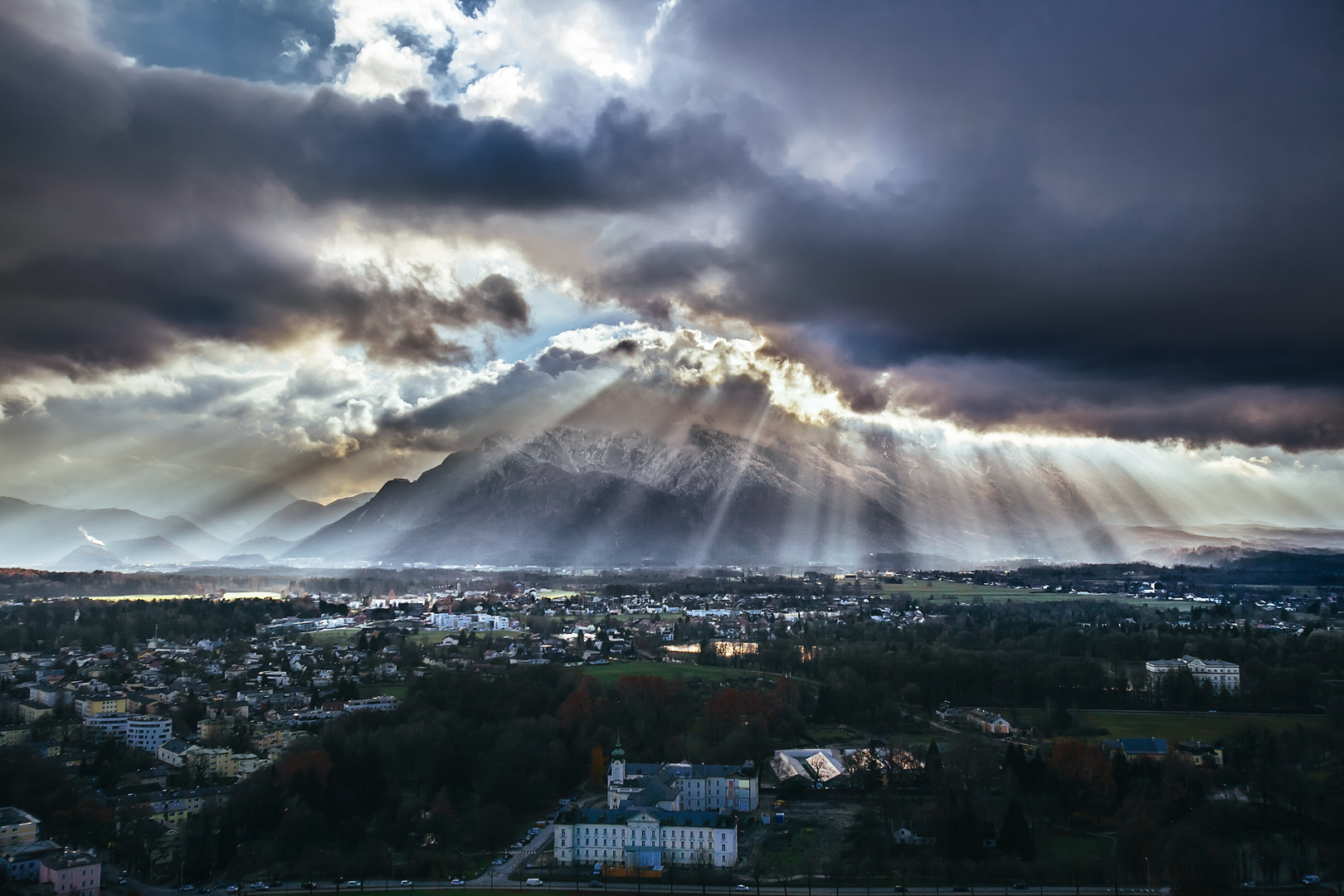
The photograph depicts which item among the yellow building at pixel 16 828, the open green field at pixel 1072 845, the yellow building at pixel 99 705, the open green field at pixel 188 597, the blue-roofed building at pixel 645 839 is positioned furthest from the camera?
the open green field at pixel 188 597

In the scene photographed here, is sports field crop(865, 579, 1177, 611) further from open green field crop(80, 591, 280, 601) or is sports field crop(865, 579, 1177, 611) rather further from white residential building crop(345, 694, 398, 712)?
open green field crop(80, 591, 280, 601)

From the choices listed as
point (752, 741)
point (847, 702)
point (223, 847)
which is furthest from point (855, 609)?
point (223, 847)

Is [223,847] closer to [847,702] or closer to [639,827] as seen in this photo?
[639,827]

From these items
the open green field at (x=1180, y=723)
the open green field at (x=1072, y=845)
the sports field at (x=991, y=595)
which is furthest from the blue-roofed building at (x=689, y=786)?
the sports field at (x=991, y=595)

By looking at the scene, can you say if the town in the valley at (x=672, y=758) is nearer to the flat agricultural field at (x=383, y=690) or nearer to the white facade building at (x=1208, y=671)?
the white facade building at (x=1208, y=671)

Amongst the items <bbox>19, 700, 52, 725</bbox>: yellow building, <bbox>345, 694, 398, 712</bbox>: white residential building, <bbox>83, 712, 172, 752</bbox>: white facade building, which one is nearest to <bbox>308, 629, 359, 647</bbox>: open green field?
<bbox>345, 694, 398, 712</bbox>: white residential building

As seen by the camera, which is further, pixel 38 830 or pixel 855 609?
pixel 855 609

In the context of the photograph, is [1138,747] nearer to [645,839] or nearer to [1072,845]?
[1072,845]

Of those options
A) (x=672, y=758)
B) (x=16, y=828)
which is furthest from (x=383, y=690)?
(x=16, y=828)
